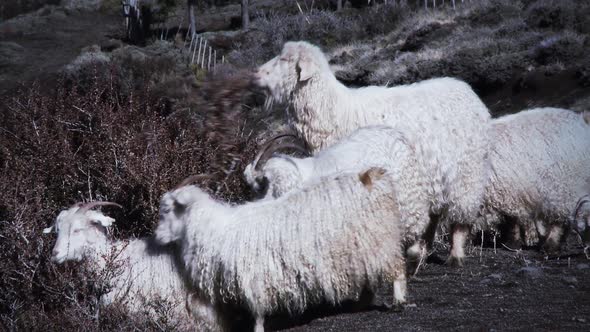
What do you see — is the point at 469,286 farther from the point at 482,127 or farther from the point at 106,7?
the point at 106,7

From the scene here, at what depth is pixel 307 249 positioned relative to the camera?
594 cm

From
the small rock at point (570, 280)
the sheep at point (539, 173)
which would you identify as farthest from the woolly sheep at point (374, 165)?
the sheep at point (539, 173)

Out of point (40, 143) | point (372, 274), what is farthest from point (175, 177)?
point (372, 274)

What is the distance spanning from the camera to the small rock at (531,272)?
22.3 feet

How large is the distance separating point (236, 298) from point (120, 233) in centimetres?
197

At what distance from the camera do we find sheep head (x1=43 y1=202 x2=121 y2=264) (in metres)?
6.53

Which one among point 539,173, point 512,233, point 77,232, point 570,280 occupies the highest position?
point 539,173

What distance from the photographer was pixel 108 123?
8398 millimetres

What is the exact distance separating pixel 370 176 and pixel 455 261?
2.08 m

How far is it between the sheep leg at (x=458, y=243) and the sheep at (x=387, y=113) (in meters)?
0.01

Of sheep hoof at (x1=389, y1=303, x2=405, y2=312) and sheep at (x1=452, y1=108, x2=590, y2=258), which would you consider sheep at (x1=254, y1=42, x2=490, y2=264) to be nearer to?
sheep at (x1=452, y1=108, x2=590, y2=258)

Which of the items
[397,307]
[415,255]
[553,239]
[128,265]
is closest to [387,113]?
[415,255]

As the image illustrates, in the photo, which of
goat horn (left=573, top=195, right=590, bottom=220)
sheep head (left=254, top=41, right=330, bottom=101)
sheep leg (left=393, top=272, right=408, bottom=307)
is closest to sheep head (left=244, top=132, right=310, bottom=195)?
sheep head (left=254, top=41, right=330, bottom=101)

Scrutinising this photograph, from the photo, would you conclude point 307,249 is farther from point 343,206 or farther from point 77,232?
point 77,232
